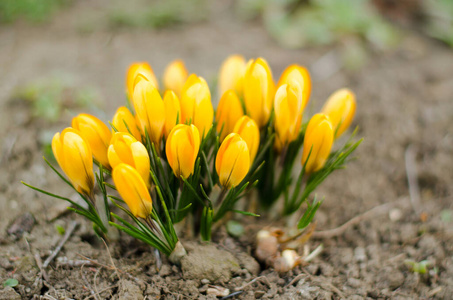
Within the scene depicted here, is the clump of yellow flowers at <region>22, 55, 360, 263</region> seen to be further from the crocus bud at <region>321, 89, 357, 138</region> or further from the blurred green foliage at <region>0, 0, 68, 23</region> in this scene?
the blurred green foliage at <region>0, 0, 68, 23</region>

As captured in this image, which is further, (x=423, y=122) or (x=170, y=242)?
(x=423, y=122)

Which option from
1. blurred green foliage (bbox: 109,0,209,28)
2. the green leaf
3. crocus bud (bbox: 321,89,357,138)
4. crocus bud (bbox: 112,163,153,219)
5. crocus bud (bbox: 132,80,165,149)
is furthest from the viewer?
blurred green foliage (bbox: 109,0,209,28)

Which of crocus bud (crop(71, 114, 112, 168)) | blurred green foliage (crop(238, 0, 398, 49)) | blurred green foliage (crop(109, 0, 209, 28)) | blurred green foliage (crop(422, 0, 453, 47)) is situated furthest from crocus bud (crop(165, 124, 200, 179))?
blurred green foliage (crop(422, 0, 453, 47))

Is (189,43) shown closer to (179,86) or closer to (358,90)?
(358,90)

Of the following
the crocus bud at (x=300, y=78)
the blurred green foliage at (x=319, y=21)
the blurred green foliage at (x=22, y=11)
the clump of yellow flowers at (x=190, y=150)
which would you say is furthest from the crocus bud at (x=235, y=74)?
the blurred green foliage at (x=22, y=11)

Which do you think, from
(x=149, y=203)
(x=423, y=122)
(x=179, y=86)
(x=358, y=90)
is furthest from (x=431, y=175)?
(x=149, y=203)

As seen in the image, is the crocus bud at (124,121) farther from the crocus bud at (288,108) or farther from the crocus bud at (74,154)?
the crocus bud at (288,108)
